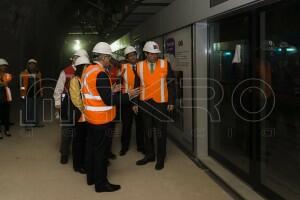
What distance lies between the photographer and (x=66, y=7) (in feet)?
70.1

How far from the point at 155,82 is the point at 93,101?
128 centimetres

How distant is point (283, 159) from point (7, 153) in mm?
4416

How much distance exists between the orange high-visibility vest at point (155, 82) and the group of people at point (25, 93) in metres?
3.57

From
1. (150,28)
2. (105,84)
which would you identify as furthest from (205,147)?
(150,28)

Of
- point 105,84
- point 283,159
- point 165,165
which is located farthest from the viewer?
point 165,165

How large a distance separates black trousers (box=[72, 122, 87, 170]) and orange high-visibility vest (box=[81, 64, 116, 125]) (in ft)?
2.57

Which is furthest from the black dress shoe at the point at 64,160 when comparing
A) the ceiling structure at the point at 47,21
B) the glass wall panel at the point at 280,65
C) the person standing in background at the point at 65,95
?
the ceiling structure at the point at 47,21

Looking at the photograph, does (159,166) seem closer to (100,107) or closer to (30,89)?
(100,107)

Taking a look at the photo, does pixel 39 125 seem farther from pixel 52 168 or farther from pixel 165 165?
pixel 165 165

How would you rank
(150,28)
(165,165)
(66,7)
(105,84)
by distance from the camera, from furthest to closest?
(66,7)
(150,28)
(165,165)
(105,84)

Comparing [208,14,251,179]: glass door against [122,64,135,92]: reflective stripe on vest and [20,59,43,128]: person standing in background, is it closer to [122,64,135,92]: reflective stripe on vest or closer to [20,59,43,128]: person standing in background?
[122,64,135,92]: reflective stripe on vest

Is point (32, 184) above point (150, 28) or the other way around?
the other way around

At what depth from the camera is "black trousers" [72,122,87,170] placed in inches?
210

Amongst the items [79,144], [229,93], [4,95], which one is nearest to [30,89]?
[4,95]
